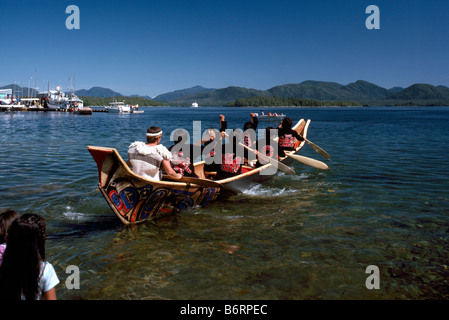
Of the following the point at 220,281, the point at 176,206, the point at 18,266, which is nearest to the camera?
the point at 18,266

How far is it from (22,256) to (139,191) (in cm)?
396

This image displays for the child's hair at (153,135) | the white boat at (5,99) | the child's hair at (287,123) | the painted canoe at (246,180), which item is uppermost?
the white boat at (5,99)

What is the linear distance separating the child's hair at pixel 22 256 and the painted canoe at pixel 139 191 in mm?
3223

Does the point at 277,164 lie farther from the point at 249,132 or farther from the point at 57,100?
the point at 57,100

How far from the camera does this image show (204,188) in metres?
8.63

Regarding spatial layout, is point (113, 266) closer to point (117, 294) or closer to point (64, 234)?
point (117, 294)

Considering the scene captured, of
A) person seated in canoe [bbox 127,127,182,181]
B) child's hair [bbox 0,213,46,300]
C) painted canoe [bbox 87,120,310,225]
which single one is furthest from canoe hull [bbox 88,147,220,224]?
child's hair [bbox 0,213,46,300]

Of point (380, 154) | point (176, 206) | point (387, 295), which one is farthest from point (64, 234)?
point (380, 154)

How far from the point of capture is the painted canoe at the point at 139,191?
6598mm

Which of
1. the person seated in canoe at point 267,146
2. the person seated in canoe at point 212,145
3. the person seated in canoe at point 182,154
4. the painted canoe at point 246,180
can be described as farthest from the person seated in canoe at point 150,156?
the person seated in canoe at point 267,146

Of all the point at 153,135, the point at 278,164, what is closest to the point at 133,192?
the point at 153,135

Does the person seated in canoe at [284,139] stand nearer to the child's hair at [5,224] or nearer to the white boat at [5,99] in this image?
the child's hair at [5,224]
